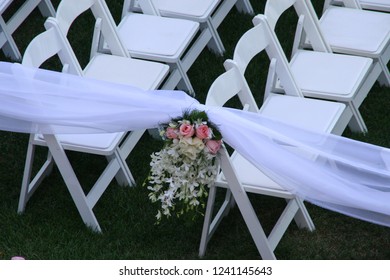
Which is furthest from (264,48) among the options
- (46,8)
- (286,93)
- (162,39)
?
(46,8)

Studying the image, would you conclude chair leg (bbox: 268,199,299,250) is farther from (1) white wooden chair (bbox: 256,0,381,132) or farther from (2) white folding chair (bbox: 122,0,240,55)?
(2) white folding chair (bbox: 122,0,240,55)

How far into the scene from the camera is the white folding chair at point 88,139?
723 centimetres

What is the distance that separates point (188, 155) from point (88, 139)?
974mm

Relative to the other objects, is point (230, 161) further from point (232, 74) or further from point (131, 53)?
point (131, 53)

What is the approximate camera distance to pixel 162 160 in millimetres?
6648

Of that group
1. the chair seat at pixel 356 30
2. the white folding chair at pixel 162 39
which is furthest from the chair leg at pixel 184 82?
the chair seat at pixel 356 30

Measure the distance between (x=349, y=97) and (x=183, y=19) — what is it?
1.49 m

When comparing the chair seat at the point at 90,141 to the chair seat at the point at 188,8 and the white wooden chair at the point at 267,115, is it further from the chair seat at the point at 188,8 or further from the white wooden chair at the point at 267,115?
the chair seat at the point at 188,8

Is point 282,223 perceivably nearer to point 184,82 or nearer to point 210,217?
point 210,217

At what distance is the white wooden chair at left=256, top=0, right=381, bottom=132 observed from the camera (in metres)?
7.80

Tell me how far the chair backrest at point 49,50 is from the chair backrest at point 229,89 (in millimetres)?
998

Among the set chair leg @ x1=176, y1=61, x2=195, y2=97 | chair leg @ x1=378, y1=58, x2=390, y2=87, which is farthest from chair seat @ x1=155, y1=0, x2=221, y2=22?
chair leg @ x1=378, y1=58, x2=390, y2=87

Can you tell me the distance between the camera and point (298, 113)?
7.57m

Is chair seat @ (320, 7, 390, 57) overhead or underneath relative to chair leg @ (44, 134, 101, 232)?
overhead
